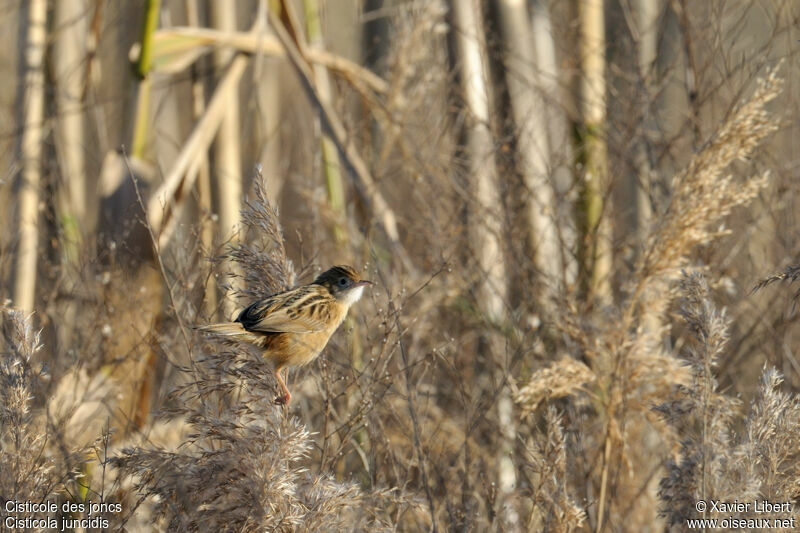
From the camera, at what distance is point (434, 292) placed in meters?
5.57

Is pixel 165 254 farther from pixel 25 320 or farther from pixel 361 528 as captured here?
pixel 361 528

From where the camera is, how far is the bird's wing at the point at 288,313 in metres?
3.49

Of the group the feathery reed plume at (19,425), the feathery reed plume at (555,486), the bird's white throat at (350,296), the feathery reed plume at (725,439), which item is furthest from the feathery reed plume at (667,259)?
the feathery reed plume at (19,425)

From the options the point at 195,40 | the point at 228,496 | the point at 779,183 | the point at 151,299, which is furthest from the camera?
the point at 195,40

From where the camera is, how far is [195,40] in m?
6.07

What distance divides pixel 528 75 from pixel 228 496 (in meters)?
4.43

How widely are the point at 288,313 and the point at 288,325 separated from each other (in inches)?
3.5

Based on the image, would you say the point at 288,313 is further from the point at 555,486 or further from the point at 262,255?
the point at 555,486

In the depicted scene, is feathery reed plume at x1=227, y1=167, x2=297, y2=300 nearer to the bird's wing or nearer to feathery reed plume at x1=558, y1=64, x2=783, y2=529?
the bird's wing

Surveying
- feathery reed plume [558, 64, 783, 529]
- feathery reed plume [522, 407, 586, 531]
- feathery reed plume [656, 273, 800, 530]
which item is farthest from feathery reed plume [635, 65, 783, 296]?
feathery reed plume [522, 407, 586, 531]

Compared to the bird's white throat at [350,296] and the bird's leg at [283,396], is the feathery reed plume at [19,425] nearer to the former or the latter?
the bird's leg at [283,396]

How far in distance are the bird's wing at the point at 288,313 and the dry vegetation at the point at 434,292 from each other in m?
0.08

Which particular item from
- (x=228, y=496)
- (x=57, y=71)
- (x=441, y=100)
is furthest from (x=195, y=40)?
(x=228, y=496)

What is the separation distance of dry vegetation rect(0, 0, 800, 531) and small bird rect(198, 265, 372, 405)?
0.09m
